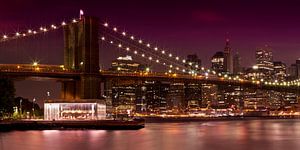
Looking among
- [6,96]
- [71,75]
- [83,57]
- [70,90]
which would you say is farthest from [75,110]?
[6,96]

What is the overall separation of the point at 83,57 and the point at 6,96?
29.1 ft

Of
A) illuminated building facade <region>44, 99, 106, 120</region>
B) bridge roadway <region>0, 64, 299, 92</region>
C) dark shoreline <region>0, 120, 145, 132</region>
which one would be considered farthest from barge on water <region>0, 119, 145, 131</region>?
bridge roadway <region>0, 64, 299, 92</region>

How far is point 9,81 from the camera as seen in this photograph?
64.8m

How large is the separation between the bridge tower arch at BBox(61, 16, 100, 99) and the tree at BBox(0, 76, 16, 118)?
5.28 meters

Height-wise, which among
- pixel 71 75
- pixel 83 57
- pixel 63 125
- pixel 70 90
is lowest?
pixel 63 125

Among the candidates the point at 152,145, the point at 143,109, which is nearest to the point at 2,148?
the point at 152,145

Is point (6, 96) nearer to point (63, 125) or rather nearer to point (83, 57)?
point (83, 57)

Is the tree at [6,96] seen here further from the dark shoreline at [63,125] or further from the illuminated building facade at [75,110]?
the dark shoreline at [63,125]

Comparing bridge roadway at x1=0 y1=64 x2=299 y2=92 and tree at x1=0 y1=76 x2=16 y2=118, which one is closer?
bridge roadway at x1=0 y1=64 x2=299 y2=92

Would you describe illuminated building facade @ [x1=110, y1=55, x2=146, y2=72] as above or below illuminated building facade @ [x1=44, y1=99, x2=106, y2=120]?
above

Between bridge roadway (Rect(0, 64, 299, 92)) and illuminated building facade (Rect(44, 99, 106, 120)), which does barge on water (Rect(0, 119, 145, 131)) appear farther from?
bridge roadway (Rect(0, 64, 299, 92))

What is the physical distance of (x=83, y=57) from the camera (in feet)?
207

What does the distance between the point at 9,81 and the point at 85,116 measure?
9889 millimetres

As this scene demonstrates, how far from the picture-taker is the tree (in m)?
63.4
